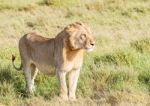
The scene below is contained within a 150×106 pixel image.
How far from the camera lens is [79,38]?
7195mm

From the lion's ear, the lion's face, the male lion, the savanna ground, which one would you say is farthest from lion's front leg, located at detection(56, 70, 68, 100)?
the lion's ear

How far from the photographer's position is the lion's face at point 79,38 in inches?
282

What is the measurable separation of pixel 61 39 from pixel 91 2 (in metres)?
13.5

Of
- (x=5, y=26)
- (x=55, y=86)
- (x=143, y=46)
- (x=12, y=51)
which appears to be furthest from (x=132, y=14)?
(x=55, y=86)

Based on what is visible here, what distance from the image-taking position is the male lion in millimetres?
7219

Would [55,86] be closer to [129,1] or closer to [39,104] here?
[39,104]

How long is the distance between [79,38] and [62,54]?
0.32 m

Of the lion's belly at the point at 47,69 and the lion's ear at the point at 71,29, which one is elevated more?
the lion's ear at the point at 71,29

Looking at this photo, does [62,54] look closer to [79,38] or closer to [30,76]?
[79,38]

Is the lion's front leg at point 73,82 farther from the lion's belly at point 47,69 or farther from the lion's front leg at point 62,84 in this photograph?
the lion's belly at point 47,69

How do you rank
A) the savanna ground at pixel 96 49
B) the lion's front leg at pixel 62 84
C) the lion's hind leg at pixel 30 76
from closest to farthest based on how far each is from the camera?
the lion's front leg at pixel 62 84
the savanna ground at pixel 96 49
the lion's hind leg at pixel 30 76

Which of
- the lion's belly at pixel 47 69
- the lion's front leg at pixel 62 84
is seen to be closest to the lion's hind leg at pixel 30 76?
the lion's belly at pixel 47 69

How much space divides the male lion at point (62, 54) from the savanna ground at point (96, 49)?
9.2 inches

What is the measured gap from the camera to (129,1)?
2109 cm
